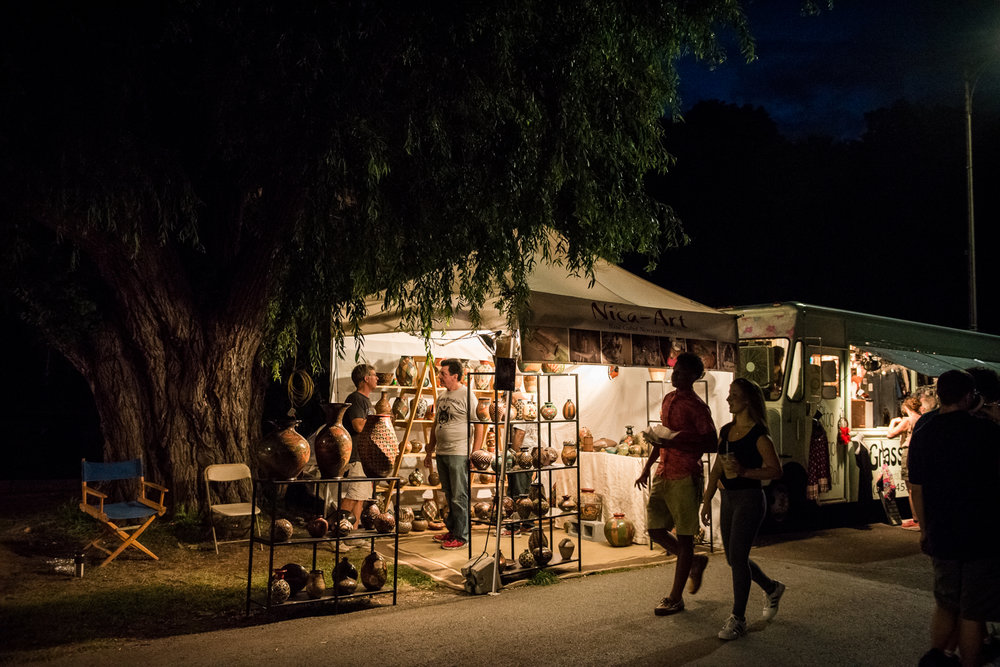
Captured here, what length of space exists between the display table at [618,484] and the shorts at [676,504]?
2715 mm

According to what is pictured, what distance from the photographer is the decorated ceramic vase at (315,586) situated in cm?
579

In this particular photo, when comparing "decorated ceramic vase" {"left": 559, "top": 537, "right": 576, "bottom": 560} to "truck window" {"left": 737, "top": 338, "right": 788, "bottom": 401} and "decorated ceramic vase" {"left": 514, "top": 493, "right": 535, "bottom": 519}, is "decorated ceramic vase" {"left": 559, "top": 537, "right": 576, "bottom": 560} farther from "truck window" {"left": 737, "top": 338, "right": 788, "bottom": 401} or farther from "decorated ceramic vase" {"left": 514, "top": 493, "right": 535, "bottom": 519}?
"truck window" {"left": 737, "top": 338, "right": 788, "bottom": 401}

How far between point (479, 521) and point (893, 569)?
4249 mm

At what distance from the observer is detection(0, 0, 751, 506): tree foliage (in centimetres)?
679

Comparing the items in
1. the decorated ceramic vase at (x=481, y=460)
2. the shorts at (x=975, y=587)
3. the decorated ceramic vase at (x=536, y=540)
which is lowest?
the decorated ceramic vase at (x=536, y=540)

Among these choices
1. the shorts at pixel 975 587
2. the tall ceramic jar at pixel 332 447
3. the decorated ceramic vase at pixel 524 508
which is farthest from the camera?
the decorated ceramic vase at pixel 524 508

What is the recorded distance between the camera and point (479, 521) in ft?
29.0

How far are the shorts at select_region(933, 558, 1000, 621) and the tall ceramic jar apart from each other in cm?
400

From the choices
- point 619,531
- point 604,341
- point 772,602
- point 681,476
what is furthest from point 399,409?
point 772,602

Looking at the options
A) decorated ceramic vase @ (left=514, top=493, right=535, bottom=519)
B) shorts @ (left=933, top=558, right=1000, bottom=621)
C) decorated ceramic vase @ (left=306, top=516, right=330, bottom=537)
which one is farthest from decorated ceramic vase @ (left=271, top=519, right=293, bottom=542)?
shorts @ (left=933, top=558, right=1000, bottom=621)

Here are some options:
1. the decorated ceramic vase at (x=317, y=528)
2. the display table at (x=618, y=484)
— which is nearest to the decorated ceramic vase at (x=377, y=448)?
the decorated ceramic vase at (x=317, y=528)

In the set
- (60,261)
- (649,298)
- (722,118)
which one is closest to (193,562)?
(60,261)

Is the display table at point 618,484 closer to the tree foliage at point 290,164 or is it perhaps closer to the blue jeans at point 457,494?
the blue jeans at point 457,494

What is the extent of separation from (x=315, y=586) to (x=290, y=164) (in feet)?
12.6
